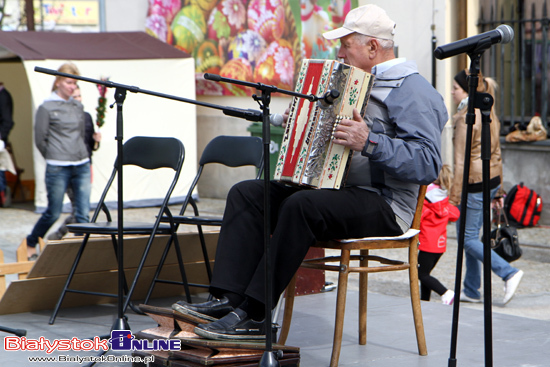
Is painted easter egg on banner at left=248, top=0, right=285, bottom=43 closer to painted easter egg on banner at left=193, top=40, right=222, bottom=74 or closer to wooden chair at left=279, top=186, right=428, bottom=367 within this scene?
painted easter egg on banner at left=193, top=40, right=222, bottom=74

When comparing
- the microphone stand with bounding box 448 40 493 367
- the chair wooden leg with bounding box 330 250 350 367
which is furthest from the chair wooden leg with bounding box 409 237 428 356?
the microphone stand with bounding box 448 40 493 367

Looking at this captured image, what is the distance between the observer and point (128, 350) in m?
3.88

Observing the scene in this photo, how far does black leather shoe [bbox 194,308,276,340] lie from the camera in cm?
326

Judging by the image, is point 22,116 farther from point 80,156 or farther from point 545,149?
point 545,149

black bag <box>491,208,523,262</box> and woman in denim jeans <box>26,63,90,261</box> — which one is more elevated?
woman in denim jeans <box>26,63,90,261</box>

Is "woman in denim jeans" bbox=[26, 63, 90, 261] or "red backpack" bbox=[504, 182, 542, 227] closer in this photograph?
"woman in denim jeans" bbox=[26, 63, 90, 261]

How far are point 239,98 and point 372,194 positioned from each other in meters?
8.52

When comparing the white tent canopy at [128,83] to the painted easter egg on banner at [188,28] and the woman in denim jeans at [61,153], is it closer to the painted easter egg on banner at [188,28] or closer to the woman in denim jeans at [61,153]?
the painted easter egg on banner at [188,28]

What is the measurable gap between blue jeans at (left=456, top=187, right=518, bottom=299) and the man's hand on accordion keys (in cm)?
253

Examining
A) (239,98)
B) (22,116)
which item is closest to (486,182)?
(239,98)

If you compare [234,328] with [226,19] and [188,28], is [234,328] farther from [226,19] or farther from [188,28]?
[188,28]

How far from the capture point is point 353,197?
3617 mm

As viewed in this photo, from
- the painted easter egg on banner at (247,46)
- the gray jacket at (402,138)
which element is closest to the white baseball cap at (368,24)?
the gray jacket at (402,138)

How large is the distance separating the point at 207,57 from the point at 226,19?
0.67 meters
